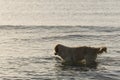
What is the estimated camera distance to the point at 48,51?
83.6 feet

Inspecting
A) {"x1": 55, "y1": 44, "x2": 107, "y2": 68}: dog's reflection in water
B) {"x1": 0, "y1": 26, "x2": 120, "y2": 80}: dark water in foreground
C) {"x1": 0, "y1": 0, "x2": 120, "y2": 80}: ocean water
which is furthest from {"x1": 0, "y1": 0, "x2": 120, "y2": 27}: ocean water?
{"x1": 55, "y1": 44, "x2": 107, "y2": 68}: dog's reflection in water

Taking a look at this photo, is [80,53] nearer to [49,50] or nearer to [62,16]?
[49,50]

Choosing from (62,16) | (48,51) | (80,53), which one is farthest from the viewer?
(62,16)

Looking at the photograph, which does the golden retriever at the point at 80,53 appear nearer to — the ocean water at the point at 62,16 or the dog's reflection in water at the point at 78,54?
the dog's reflection in water at the point at 78,54

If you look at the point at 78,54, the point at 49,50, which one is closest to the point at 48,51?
the point at 49,50

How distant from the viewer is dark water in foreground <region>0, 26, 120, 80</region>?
19406 mm

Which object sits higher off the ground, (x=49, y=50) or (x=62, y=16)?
(x=62, y=16)

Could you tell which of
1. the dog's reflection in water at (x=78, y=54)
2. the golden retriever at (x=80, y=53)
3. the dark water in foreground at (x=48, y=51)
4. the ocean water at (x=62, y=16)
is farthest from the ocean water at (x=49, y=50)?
the ocean water at (x=62, y=16)

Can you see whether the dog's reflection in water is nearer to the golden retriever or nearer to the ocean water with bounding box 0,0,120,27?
the golden retriever

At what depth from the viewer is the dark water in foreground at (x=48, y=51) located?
19.4 meters

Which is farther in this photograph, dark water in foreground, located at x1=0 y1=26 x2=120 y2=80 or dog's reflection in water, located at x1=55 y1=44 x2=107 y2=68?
dog's reflection in water, located at x1=55 y1=44 x2=107 y2=68

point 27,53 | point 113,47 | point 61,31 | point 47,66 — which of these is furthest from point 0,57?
point 61,31

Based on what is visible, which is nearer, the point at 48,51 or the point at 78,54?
the point at 78,54

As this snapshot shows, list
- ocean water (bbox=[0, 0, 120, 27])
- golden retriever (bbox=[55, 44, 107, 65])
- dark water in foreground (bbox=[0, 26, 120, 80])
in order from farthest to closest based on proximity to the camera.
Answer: ocean water (bbox=[0, 0, 120, 27]), golden retriever (bbox=[55, 44, 107, 65]), dark water in foreground (bbox=[0, 26, 120, 80])
